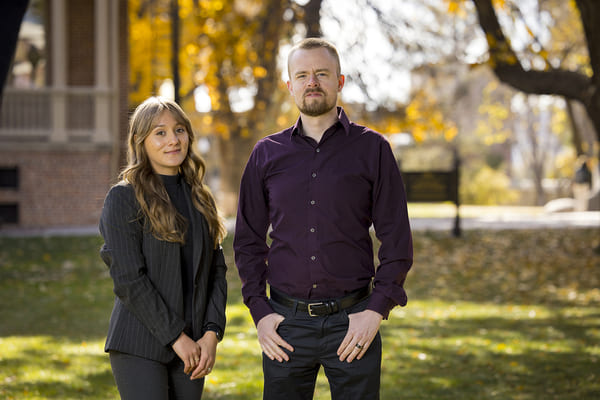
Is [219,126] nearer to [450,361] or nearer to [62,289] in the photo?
[62,289]

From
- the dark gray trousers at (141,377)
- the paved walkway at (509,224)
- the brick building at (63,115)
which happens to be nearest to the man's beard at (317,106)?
the dark gray trousers at (141,377)

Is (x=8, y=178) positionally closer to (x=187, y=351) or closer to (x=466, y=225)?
(x=466, y=225)

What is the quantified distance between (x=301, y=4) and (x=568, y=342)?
984 centimetres

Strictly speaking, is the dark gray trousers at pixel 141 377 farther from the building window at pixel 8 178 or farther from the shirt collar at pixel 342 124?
the building window at pixel 8 178

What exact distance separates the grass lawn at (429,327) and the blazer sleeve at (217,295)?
283cm

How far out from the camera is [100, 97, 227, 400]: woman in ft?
10.5

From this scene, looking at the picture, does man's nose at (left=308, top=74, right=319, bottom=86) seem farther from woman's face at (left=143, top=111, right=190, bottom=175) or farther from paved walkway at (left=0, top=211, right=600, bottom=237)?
paved walkway at (left=0, top=211, right=600, bottom=237)

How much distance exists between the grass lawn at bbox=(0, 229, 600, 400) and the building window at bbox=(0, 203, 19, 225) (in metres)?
2.69

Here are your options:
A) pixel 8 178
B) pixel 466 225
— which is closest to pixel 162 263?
pixel 466 225

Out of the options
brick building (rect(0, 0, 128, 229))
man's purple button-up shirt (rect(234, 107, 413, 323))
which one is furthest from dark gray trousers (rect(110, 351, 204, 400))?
brick building (rect(0, 0, 128, 229))

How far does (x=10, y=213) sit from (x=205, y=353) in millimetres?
15418

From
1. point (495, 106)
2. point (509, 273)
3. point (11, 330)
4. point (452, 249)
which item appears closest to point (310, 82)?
point (11, 330)

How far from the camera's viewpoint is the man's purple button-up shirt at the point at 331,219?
334 centimetres

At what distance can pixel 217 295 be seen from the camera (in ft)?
11.4
